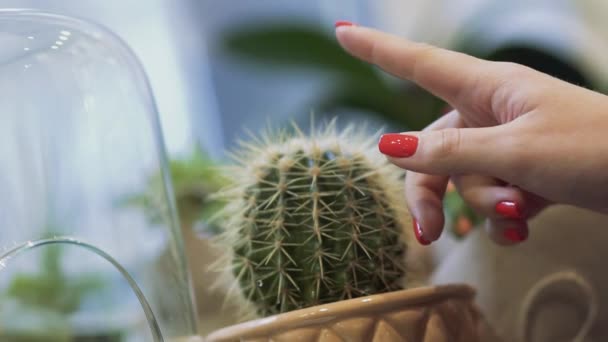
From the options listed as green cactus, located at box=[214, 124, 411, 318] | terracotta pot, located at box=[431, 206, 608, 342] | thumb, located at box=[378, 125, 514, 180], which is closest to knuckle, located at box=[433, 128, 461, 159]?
thumb, located at box=[378, 125, 514, 180]

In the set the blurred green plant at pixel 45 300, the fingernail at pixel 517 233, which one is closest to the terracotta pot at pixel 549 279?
the fingernail at pixel 517 233

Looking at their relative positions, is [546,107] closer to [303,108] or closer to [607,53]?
[303,108]

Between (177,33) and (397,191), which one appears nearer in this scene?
(397,191)

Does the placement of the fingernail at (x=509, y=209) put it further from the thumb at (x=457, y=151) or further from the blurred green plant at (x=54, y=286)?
the blurred green plant at (x=54, y=286)

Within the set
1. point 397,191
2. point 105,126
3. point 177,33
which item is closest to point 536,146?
point 397,191

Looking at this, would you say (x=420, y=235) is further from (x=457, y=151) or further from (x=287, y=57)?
(x=287, y=57)
